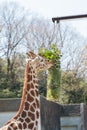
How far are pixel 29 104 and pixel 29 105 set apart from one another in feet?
0.05

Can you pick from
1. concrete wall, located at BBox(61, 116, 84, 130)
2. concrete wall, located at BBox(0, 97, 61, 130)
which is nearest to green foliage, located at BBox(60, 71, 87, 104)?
concrete wall, located at BBox(61, 116, 84, 130)

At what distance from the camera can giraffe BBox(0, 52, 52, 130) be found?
189 inches

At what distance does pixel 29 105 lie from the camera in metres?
4.90

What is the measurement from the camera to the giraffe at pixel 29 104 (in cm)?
481

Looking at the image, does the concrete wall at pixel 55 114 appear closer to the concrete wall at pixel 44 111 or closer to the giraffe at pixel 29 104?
the concrete wall at pixel 44 111

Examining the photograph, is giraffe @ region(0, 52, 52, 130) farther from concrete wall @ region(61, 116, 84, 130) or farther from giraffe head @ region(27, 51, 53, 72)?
concrete wall @ region(61, 116, 84, 130)

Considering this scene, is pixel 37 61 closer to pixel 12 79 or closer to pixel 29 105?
pixel 29 105

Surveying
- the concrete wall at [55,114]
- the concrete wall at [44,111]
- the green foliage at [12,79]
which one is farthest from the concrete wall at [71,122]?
the green foliage at [12,79]

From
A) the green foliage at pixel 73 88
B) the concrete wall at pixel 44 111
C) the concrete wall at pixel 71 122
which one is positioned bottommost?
the concrete wall at pixel 71 122

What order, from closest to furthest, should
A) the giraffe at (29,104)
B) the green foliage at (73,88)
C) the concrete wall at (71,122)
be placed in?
1. the giraffe at (29,104)
2. the concrete wall at (71,122)
3. the green foliage at (73,88)

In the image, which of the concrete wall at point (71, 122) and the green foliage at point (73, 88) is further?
the green foliage at point (73, 88)

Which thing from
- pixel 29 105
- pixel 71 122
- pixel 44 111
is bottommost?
pixel 71 122

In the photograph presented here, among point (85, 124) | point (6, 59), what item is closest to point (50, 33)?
point (6, 59)

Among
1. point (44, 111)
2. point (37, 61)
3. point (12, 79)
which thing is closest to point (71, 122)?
point (44, 111)
